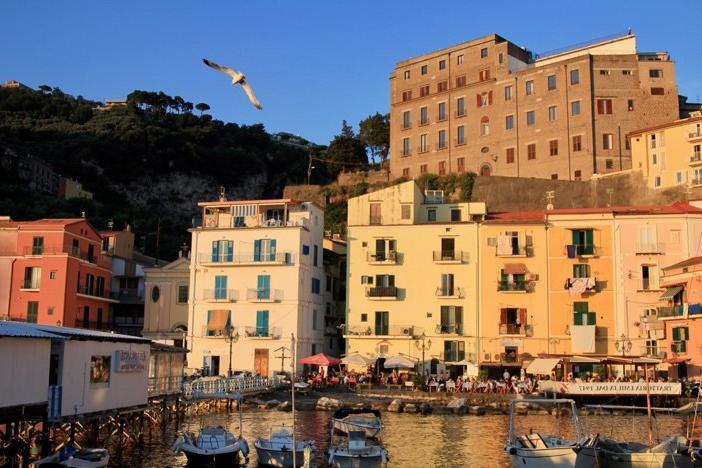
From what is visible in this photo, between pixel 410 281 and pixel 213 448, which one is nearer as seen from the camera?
pixel 213 448

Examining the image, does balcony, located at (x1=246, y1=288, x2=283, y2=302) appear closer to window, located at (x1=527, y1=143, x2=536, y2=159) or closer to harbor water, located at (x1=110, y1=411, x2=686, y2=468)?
harbor water, located at (x1=110, y1=411, x2=686, y2=468)

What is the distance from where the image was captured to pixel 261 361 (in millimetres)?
63250

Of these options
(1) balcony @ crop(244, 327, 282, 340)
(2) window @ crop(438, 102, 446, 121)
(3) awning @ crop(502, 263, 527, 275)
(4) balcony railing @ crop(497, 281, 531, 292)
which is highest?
(2) window @ crop(438, 102, 446, 121)

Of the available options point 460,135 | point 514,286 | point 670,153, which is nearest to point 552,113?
point 460,135

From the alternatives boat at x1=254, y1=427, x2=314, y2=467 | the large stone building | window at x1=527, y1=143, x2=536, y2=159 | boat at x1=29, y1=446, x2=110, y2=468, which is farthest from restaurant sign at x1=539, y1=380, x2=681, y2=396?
window at x1=527, y1=143, x2=536, y2=159

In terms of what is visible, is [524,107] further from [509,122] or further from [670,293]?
[670,293]

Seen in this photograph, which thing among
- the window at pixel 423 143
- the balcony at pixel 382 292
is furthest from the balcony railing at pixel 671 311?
the window at pixel 423 143

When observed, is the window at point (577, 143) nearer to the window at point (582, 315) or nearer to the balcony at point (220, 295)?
the window at point (582, 315)

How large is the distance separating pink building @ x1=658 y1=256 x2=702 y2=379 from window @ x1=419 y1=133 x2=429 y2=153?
44720 mm

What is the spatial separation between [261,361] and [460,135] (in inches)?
1670

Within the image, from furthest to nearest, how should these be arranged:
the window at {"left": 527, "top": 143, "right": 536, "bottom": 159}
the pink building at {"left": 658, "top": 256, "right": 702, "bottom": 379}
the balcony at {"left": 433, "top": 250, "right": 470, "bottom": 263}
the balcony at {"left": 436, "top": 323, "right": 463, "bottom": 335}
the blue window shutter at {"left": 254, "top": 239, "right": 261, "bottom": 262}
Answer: the window at {"left": 527, "top": 143, "right": 536, "bottom": 159} < the blue window shutter at {"left": 254, "top": 239, "right": 261, "bottom": 262} < the balcony at {"left": 433, "top": 250, "right": 470, "bottom": 263} < the balcony at {"left": 436, "top": 323, "right": 463, "bottom": 335} < the pink building at {"left": 658, "top": 256, "right": 702, "bottom": 379}

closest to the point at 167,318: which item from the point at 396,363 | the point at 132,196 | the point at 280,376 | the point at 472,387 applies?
the point at 280,376

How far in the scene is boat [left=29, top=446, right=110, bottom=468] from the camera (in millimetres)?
25734

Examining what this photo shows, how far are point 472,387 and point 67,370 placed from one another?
32600 millimetres
